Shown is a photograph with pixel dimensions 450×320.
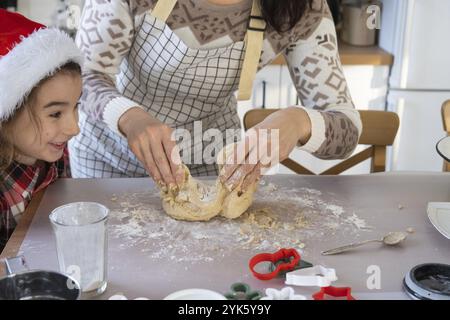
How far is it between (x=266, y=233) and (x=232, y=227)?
0.07 metres

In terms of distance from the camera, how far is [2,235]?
1179mm

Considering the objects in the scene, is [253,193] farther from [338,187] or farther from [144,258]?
[144,258]

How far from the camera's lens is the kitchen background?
239cm

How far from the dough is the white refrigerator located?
1.51m

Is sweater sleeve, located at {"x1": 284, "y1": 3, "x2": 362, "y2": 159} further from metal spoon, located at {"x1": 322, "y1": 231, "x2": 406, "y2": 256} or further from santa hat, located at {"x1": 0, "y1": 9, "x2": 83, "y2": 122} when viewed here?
santa hat, located at {"x1": 0, "y1": 9, "x2": 83, "y2": 122}

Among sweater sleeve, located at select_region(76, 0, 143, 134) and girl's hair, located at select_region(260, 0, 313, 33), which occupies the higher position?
girl's hair, located at select_region(260, 0, 313, 33)

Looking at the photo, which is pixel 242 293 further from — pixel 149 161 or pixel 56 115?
pixel 56 115

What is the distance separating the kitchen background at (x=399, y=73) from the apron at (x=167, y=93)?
3.35ft

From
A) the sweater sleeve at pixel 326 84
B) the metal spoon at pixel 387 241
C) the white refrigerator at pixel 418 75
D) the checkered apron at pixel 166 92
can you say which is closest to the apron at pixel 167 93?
the checkered apron at pixel 166 92

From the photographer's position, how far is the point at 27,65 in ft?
3.61

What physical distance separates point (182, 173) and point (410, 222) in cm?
46

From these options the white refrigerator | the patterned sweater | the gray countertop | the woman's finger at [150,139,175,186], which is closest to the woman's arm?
the patterned sweater

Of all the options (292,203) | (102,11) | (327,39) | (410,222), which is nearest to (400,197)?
(410,222)
